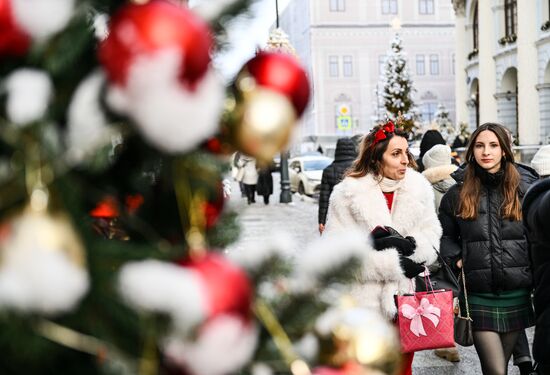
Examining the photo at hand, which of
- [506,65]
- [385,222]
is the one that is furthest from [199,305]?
[506,65]

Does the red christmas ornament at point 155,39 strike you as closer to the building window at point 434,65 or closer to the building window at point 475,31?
the building window at point 475,31

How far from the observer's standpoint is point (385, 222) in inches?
199

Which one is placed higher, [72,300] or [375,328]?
[72,300]

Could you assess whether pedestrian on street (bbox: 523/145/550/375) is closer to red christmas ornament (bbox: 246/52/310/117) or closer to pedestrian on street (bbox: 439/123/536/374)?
pedestrian on street (bbox: 439/123/536/374)

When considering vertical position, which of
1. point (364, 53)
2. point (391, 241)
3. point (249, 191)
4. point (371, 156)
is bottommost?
point (249, 191)

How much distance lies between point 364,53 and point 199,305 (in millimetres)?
78777

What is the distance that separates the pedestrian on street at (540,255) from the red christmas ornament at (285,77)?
7.94ft

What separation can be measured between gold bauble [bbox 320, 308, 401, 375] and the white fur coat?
11.8 ft

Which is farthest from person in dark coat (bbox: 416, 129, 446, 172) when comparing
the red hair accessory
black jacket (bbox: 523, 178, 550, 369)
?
black jacket (bbox: 523, 178, 550, 369)

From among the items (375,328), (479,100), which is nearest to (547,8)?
(479,100)

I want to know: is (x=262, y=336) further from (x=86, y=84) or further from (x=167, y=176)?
(x=86, y=84)

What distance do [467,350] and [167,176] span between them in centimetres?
644

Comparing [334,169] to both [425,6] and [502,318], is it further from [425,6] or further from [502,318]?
[425,6]

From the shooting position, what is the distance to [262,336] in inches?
50.5
